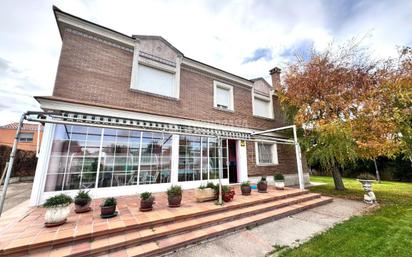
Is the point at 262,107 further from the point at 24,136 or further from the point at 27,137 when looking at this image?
the point at 24,136

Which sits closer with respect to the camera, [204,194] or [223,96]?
[204,194]

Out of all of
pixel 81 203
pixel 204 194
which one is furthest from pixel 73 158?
pixel 204 194

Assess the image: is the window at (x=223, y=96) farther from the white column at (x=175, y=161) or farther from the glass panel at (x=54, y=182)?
the glass panel at (x=54, y=182)

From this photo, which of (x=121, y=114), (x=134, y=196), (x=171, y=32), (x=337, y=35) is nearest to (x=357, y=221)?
(x=134, y=196)

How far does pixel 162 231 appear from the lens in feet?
13.8

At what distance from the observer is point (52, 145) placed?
20.6 ft

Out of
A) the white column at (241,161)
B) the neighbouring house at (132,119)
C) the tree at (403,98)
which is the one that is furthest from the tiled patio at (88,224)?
the tree at (403,98)

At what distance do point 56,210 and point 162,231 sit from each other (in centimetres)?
266

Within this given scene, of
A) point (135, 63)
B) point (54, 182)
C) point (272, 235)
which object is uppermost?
point (135, 63)

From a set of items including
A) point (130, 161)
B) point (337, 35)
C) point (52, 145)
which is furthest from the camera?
point (337, 35)

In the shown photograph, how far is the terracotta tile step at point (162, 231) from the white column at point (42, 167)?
3.70 meters

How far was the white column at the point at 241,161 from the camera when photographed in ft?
36.1

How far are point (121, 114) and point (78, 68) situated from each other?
256cm

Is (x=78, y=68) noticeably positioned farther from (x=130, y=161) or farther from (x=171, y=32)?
(x=171, y=32)
